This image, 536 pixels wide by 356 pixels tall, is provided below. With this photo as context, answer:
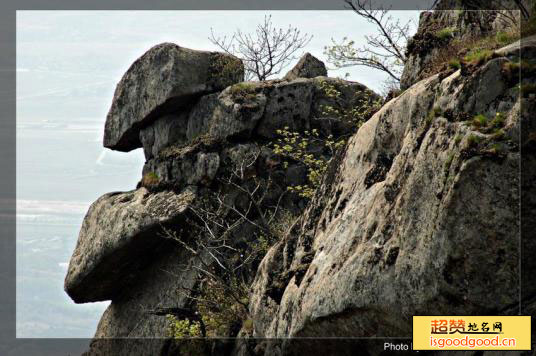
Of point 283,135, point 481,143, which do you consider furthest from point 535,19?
point 283,135

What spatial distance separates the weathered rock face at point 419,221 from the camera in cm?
1573

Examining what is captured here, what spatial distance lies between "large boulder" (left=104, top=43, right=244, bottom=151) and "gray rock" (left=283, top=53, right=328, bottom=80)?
289 cm

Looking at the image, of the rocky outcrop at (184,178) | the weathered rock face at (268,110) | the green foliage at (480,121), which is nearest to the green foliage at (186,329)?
the rocky outcrop at (184,178)

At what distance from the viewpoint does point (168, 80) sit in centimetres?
3762

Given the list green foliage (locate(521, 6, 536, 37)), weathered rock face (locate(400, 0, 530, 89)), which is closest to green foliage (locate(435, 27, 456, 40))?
weathered rock face (locate(400, 0, 530, 89))

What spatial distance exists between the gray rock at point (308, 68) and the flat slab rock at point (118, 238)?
904 cm

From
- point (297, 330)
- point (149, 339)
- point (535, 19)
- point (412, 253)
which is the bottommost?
point (149, 339)

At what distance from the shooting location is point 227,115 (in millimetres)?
36156

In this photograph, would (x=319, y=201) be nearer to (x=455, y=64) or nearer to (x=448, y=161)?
(x=455, y=64)

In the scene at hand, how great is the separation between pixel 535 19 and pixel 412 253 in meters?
6.02

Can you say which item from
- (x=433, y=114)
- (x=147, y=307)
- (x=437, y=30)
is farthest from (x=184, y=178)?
(x=433, y=114)

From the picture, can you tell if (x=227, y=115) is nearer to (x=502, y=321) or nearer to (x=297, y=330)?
(x=297, y=330)

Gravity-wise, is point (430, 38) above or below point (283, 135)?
above

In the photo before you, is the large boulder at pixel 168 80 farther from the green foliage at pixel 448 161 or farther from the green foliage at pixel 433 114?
the green foliage at pixel 448 161
